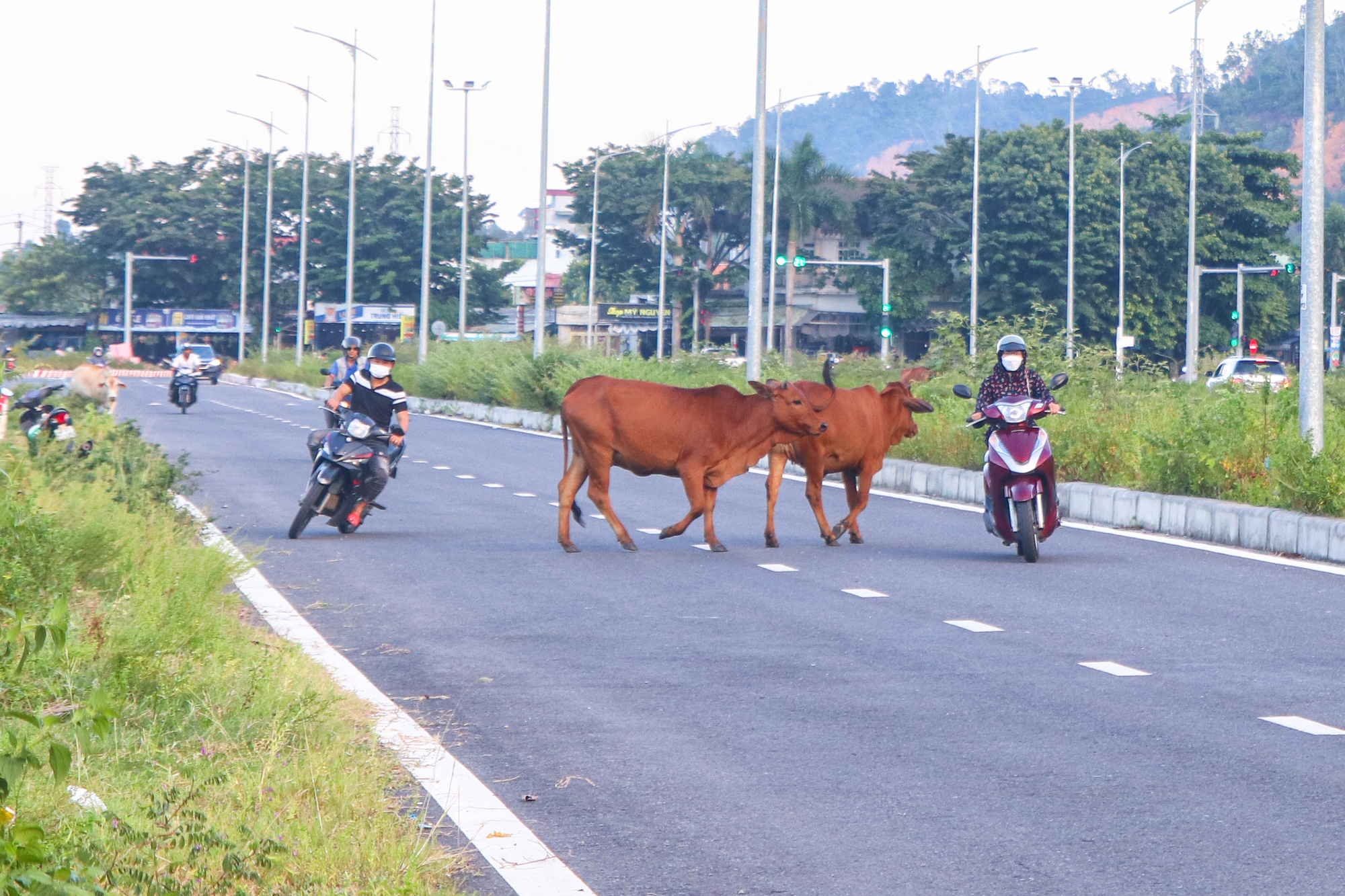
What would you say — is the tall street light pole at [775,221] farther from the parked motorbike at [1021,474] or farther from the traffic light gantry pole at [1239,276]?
the parked motorbike at [1021,474]

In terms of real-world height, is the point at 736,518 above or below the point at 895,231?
below

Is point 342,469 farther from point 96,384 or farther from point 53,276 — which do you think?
point 53,276

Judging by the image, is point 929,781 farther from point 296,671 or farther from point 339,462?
point 339,462

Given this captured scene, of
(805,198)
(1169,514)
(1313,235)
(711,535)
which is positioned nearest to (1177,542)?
(1169,514)

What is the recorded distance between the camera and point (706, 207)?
8562 centimetres

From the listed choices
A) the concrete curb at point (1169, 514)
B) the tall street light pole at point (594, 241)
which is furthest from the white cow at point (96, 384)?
the tall street light pole at point (594, 241)

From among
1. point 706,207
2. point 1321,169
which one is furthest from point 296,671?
point 706,207

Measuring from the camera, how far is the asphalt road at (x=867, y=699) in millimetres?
5457

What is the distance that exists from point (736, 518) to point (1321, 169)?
20.4 ft

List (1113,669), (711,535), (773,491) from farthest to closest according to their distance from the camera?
(773,491), (711,535), (1113,669)

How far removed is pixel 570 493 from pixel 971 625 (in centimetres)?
467

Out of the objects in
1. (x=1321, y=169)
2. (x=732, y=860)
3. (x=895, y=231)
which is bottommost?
(x=732, y=860)

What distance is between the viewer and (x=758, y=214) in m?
29.3

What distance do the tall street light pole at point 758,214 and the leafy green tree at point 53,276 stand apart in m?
72.6
